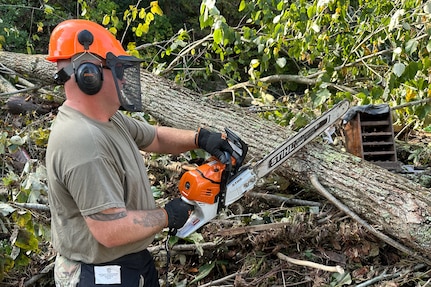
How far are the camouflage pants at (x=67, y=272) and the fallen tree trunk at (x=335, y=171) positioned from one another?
141cm

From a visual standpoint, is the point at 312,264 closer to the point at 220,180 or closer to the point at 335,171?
the point at 335,171

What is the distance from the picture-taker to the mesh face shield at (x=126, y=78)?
68.4 inches

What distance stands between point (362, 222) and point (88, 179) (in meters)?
1.58

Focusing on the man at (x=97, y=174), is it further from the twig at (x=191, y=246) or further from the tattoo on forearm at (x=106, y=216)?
the twig at (x=191, y=246)

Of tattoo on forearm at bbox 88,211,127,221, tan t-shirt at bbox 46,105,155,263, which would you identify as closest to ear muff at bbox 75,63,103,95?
tan t-shirt at bbox 46,105,155,263

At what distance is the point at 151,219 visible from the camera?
1.76 meters

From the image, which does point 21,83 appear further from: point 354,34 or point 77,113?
point 77,113

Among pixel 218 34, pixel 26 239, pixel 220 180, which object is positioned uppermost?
pixel 218 34

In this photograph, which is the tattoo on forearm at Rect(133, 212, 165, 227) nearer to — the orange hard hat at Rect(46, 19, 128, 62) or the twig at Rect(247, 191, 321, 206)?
the orange hard hat at Rect(46, 19, 128, 62)

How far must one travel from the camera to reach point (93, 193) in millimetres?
1548

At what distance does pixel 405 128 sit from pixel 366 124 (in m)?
1.14

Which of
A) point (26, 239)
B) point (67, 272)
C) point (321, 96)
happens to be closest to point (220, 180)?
point (67, 272)

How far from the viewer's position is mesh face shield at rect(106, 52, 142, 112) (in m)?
1.74

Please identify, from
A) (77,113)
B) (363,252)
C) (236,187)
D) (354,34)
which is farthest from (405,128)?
(77,113)
